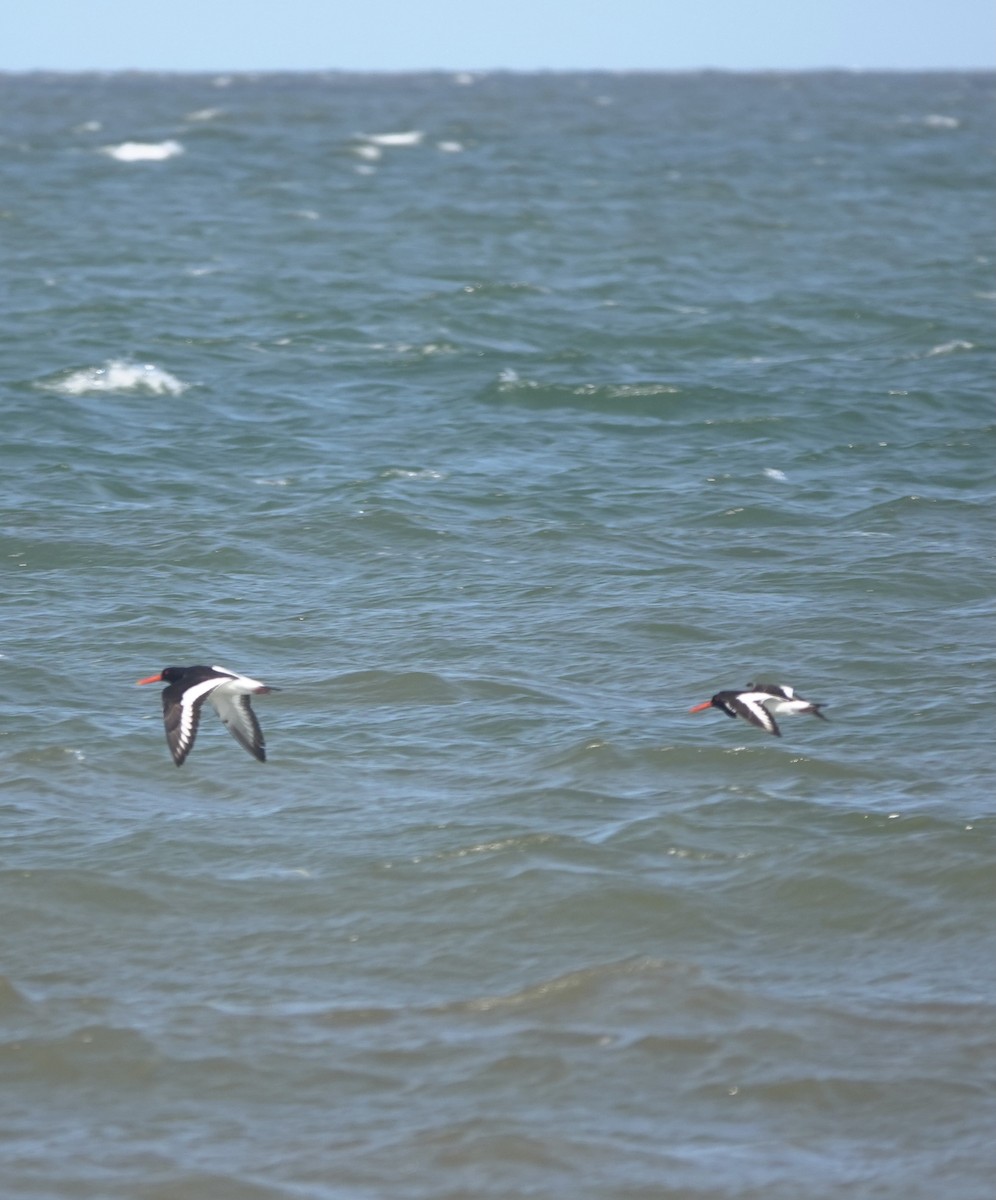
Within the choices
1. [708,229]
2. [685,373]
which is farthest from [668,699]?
[708,229]

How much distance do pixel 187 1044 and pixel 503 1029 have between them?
5.85 ft

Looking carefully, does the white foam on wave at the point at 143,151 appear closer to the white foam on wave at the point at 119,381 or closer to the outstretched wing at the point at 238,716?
the white foam on wave at the point at 119,381

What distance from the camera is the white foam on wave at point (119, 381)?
25781 mm

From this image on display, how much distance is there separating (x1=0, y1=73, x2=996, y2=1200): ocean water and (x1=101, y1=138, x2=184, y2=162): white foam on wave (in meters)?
29.0

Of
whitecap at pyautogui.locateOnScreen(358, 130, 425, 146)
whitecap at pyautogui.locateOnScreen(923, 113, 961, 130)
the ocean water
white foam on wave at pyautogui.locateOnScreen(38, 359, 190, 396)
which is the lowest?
the ocean water

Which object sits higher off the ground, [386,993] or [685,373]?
[685,373]

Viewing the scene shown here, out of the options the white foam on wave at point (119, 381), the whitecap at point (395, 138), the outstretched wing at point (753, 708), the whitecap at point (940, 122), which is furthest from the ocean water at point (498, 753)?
the whitecap at point (940, 122)

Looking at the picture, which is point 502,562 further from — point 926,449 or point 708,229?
point 708,229

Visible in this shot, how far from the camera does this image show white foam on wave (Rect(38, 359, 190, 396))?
2578 centimetres

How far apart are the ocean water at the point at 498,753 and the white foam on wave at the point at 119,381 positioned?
0.10 m

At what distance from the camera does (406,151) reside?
6619 centimetres

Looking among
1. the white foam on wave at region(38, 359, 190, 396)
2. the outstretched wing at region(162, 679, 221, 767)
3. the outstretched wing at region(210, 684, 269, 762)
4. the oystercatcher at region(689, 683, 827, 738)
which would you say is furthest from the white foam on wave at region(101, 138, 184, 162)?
the oystercatcher at region(689, 683, 827, 738)

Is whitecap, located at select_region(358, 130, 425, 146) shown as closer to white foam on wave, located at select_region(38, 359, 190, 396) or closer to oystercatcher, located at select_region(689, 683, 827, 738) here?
white foam on wave, located at select_region(38, 359, 190, 396)

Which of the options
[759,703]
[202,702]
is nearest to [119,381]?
[202,702]
